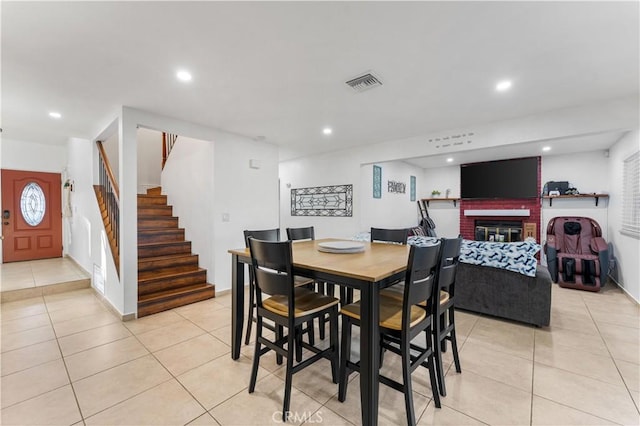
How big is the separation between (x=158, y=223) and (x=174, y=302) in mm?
1641

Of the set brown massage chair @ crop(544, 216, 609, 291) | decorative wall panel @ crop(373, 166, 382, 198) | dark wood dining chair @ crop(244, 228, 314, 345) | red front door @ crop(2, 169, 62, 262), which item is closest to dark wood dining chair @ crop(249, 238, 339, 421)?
dark wood dining chair @ crop(244, 228, 314, 345)

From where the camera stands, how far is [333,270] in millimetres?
1612

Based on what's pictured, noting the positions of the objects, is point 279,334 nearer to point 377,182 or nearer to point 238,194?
point 238,194

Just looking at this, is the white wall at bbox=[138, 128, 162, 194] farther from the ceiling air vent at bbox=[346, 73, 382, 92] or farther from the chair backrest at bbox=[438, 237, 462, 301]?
the chair backrest at bbox=[438, 237, 462, 301]

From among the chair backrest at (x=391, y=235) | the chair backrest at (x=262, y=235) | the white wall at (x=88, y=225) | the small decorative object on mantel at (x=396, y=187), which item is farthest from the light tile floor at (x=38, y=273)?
the small decorative object on mantel at (x=396, y=187)

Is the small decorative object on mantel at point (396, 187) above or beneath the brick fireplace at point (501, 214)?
above

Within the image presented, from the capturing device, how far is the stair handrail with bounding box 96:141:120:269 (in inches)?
132

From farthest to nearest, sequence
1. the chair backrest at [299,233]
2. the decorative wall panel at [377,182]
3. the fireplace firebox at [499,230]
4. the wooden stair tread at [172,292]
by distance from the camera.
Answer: the fireplace firebox at [499,230], the decorative wall panel at [377,182], the wooden stair tread at [172,292], the chair backrest at [299,233]

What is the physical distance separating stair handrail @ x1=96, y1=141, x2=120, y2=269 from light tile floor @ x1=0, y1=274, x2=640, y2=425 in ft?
3.19

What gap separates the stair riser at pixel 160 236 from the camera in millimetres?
Answer: 4151

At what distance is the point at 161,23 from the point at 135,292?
2.82 metres

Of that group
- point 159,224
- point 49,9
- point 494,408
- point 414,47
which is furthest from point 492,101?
point 159,224

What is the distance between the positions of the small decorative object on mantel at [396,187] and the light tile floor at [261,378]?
3568mm

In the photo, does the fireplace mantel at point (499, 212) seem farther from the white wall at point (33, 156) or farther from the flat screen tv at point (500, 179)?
the white wall at point (33, 156)
